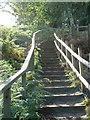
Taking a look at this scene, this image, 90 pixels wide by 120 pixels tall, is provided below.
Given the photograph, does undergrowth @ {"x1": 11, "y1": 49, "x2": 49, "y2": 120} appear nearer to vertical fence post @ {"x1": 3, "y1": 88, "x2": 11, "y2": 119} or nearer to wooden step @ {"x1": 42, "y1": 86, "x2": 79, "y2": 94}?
vertical fence post @ {"x1": 3, "y1": 88, "x2": 11, "y2": 119}

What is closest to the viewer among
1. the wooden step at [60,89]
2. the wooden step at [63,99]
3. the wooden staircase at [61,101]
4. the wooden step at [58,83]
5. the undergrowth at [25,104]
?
the undergrowth at [25,104]

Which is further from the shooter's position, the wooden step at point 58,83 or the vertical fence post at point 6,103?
the wooden step at point 58,83

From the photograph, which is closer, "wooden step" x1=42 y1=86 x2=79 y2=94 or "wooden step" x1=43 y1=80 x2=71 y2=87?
"wooden step" x1=42 y1=86 x2=79 y2=94

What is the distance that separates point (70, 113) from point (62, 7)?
1880 centimetres

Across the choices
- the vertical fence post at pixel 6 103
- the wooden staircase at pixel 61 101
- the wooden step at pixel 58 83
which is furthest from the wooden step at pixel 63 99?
the vertical fence post at pixel 6 103

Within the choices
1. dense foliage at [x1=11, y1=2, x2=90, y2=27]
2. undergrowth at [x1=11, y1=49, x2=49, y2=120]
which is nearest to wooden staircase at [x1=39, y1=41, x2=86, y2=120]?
undergrowth at [x1=11, y1=49, x2=49, y2=120]

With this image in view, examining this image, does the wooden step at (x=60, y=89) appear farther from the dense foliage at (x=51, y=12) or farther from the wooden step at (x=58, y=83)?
the dense foliage at (x=51, y=12)

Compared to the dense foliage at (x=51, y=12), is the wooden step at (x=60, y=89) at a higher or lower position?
lower

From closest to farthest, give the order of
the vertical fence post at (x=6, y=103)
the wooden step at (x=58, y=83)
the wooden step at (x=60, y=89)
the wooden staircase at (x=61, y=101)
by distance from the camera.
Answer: the vertical fence post at (x=6, y=103) → the wooden staircase at (x=61, y=101) → the wooden step at (x=60, y=89) → the wooden step at (x=58, y=83)

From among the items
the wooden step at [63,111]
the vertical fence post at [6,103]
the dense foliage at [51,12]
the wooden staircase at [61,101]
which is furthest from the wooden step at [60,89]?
the dense foliage at [51,12]

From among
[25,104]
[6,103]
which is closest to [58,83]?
[25,104]

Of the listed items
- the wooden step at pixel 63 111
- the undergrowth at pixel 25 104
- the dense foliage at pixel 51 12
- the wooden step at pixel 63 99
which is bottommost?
the wooden step at pixel 63 111

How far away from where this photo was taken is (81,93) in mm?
6121

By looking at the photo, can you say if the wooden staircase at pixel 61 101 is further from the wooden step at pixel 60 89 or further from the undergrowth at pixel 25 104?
the undergrowth at pixel 25 104
